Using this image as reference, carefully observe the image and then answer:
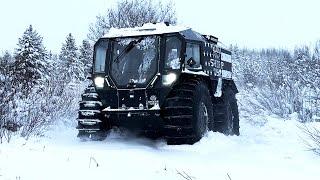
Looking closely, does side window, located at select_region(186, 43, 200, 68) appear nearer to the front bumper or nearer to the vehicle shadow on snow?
the front bumper

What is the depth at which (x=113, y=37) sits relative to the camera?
997 cm

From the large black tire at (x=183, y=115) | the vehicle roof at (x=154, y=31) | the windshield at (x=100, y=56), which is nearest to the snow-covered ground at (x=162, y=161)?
the large black tire at (x=183, y=115)

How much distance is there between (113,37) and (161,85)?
1.56 m

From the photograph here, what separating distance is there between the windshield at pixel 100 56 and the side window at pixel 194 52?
1.71 metres

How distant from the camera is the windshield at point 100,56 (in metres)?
10.0

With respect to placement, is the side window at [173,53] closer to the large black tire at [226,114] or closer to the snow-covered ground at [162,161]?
the snow-covered ground at [162,161]

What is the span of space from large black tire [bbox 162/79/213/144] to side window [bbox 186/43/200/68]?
2.22 feet

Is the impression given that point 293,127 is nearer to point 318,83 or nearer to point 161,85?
point 318,83

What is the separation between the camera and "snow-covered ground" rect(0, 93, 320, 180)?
210 inches

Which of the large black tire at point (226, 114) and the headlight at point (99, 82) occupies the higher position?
the headlight at point (99, 82)

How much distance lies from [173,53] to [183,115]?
1287 millimetres

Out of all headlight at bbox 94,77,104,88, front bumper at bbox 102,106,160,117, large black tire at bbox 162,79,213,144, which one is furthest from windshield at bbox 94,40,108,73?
large black tire at bbox 162,79,213,144

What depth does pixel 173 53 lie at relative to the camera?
9477mm

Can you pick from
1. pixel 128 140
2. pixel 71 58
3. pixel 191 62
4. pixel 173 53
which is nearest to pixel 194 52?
pixel 191 62
